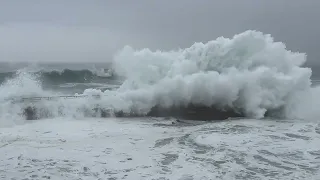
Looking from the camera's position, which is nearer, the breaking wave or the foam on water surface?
the foam on water surface

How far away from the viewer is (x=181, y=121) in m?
15.0

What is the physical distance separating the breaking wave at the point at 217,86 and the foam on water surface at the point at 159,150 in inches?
94.7

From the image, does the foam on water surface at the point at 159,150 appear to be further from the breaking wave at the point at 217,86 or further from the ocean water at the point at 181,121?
the breaking wave at the point at 217,86

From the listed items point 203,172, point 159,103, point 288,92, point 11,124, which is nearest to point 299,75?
point 288,92

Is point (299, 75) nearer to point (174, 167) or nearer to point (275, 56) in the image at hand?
point (275, 56)

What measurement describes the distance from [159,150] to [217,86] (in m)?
8.03

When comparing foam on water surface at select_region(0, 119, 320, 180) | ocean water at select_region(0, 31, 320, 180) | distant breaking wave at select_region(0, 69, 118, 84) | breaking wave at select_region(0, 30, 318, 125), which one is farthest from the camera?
distant breaking wave at select_region(0, 69, 118, 84)

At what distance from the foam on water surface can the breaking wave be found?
7.89 ft

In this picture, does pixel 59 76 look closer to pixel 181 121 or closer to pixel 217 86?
pixel 217 86

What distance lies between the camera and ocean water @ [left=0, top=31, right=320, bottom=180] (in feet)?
27.9

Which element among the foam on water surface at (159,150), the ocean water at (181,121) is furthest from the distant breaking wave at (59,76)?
the foam on water surface at (159,150)

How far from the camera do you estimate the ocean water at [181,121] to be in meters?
8.50

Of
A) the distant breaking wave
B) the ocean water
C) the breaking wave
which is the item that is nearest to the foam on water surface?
the ocean water

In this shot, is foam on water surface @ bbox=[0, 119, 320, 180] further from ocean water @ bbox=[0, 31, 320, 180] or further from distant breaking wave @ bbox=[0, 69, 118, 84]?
distant breaking wave @ bbox=[0, 69, 118, 84]
